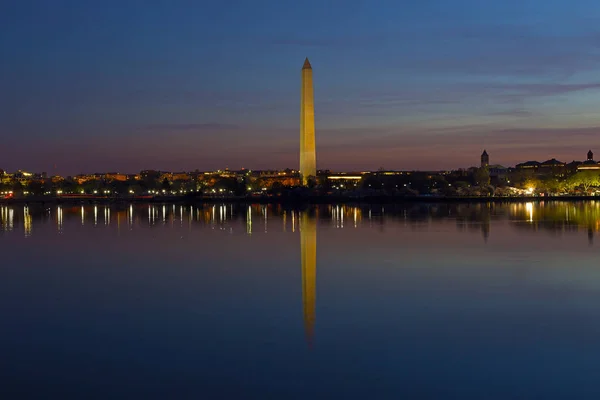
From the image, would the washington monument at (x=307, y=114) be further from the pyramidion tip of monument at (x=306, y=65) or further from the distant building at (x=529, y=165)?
the distant building at (x=529, y=165)

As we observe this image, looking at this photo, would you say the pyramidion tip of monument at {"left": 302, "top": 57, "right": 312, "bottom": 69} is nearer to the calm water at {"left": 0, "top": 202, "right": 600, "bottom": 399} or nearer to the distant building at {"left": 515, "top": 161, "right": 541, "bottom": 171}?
the calm water at {"left": 0, "top": 202, "right": 600, "bottom": 399}

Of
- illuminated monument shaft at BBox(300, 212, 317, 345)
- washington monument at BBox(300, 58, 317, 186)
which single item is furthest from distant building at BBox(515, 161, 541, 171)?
illuminated monument shaft at BBox(300, 212, 317, 345)

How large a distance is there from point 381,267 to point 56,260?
7948mm

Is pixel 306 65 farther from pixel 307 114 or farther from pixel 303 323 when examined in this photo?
pixel 303 323

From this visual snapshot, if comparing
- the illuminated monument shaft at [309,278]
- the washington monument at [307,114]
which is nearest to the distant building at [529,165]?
the washington monument at [307,114]

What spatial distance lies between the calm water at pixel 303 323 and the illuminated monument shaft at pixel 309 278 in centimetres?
5

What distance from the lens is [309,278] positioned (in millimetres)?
13891

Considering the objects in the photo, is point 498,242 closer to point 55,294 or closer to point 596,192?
point 55,294

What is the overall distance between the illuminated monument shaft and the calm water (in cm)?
5

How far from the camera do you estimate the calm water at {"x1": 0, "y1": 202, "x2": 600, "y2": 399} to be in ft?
23.4

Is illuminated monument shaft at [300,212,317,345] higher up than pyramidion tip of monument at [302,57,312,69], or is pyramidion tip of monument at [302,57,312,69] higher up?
pyramidion tip of monument at [302,57,312,69]

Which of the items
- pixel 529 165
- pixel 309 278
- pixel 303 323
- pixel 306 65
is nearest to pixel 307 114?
pixel 306 65

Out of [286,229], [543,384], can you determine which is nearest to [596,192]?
[286,229]

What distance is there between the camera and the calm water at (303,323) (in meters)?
7.13
